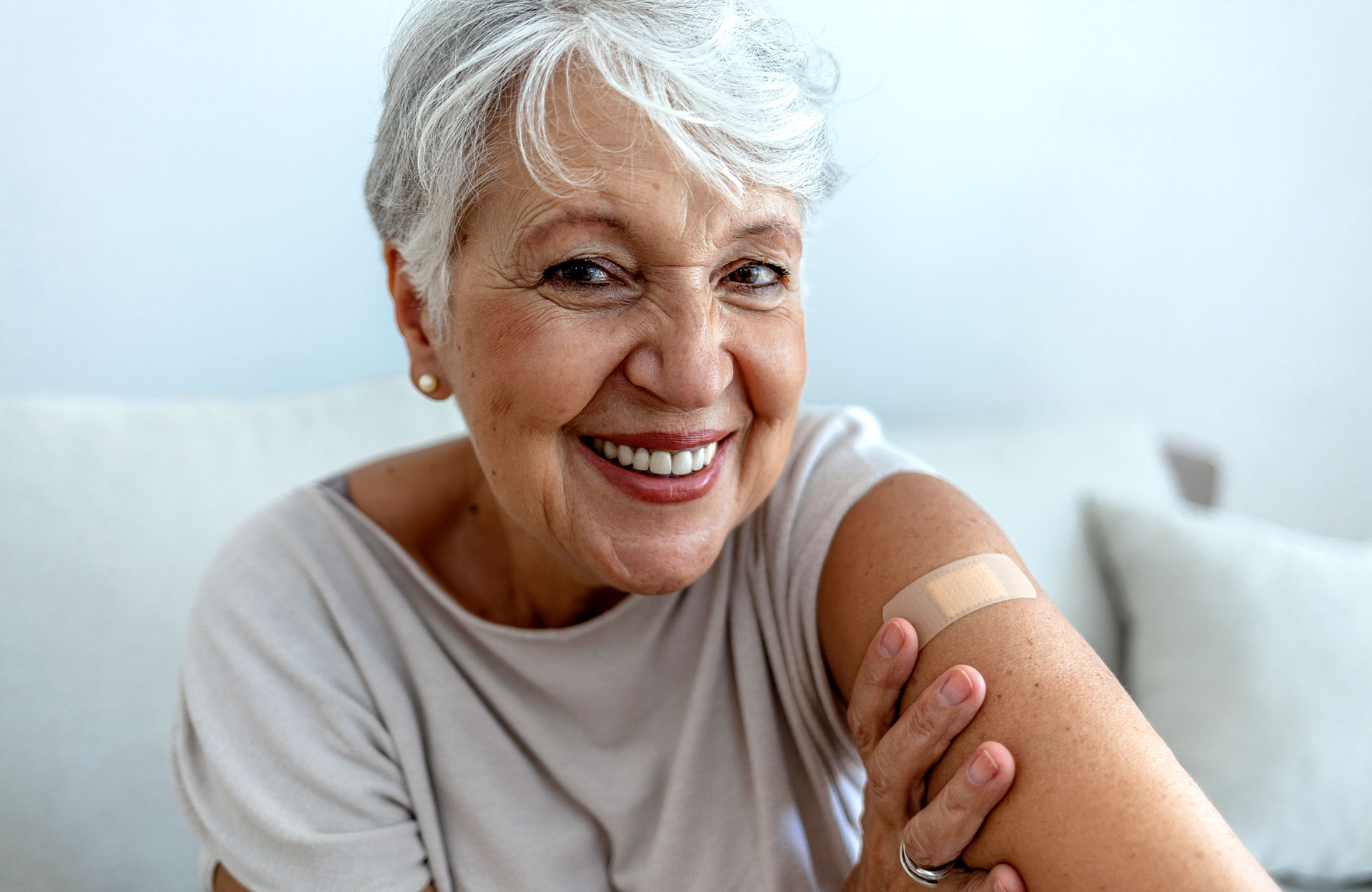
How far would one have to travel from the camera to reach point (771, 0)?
1.12m

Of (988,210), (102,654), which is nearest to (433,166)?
(102,654)

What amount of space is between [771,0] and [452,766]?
97 centimetres

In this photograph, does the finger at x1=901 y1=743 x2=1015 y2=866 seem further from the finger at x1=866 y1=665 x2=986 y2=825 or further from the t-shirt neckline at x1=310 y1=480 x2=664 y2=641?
the t-shirt neckline at x1=310 y1=480 x2=664 y2=641

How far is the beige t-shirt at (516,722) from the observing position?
1.20 metres

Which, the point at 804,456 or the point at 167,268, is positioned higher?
the point at 167,268

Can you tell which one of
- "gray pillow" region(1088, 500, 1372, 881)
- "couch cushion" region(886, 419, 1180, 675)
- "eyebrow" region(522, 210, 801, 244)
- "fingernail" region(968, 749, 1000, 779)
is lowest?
"gray pillow" region(1088, 500, 1372, 881)

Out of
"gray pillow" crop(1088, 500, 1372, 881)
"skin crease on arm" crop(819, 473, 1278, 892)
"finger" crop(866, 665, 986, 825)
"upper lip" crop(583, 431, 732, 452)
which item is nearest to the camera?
"skin crease on arm" crop(819, 473, 1278, 892)

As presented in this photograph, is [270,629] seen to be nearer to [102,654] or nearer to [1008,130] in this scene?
[102,654]

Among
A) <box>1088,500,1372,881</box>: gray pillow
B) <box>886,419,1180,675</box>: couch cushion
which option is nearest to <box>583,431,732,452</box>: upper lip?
<box>886,419,1180,675</box>: couch cushion

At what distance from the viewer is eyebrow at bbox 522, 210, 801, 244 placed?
99cm

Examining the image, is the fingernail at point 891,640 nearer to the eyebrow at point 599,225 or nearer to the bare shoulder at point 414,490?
the eyebrow at point 599,225

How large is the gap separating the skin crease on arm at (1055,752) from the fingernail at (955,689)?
4cm

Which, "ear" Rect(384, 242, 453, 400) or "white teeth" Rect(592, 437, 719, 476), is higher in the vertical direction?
"ear" Rect(384, 242, 453, 400)

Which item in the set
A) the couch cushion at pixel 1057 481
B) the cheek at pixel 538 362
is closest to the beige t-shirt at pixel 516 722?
the cheek at pixel 538 362
